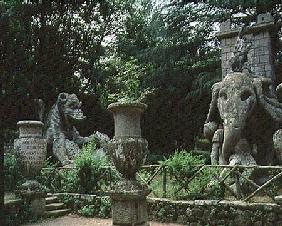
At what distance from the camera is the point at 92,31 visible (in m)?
22.5

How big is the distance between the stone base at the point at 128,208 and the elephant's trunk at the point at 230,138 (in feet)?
10.3

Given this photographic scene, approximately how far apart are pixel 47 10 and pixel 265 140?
549 inches

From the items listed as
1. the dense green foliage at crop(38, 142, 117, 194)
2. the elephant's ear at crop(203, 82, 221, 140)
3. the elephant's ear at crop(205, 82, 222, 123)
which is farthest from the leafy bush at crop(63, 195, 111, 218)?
the elephant's ear at crop(205, 82, 222, 123)

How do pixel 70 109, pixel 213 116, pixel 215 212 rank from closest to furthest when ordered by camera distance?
pixel 215 212, pixel 213 116, pixel 70 109

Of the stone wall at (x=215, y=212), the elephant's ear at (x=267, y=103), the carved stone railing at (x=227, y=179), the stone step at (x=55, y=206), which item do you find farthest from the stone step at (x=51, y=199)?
the elephant's ear at (x=267, y=103)

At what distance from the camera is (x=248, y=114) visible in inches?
373

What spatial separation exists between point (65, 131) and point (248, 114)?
7444mm

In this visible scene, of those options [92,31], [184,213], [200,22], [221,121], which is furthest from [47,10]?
[184,213]

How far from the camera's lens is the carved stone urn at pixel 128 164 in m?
6.60

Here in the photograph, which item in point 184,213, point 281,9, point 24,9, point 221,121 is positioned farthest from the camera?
point 24,9

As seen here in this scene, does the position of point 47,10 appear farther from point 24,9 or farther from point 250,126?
point 250,126

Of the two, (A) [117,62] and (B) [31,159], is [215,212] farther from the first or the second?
(A) [117,62]

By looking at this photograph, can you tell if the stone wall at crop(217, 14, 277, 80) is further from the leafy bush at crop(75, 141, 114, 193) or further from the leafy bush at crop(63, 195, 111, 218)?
the leafy bush at crop(63, 195, 111, 218)

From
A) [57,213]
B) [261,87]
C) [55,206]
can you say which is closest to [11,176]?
[55,206]
